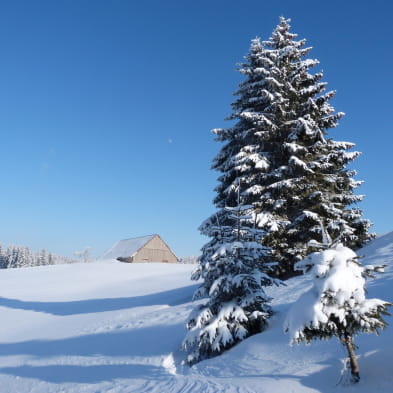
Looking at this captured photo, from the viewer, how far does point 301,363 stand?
220 inches

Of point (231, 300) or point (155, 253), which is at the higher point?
point (155, 253)

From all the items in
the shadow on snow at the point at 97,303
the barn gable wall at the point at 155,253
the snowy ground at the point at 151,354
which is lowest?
the snowy ground at the point at 151,354

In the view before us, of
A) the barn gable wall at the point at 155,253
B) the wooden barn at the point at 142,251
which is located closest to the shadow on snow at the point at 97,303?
the wooden barn at the point at 142,251

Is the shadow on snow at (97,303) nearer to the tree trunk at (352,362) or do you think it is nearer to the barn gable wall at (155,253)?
the tree trunk at (352,362)

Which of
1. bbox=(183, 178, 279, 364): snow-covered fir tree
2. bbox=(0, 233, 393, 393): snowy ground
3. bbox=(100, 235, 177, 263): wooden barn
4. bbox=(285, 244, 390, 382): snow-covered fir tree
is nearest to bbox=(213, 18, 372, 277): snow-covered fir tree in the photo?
bbox=(0, 233, 393, 393): snowy ground

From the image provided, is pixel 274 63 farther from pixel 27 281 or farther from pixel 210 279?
pixel 27 281

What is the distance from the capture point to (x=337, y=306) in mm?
4418

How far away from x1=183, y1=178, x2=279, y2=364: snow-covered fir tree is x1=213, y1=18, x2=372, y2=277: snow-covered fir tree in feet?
13.5

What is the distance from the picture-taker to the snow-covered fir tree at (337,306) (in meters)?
4.34

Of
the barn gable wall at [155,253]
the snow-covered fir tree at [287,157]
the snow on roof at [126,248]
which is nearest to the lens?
the snow-covered fir tree at [287,157]

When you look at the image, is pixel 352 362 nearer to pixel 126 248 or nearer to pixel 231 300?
pixel 231 300

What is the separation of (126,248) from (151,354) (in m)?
41.0

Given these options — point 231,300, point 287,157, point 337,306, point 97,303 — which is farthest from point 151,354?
point 97,303

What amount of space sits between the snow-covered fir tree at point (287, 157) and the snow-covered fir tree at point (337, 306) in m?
7.41
